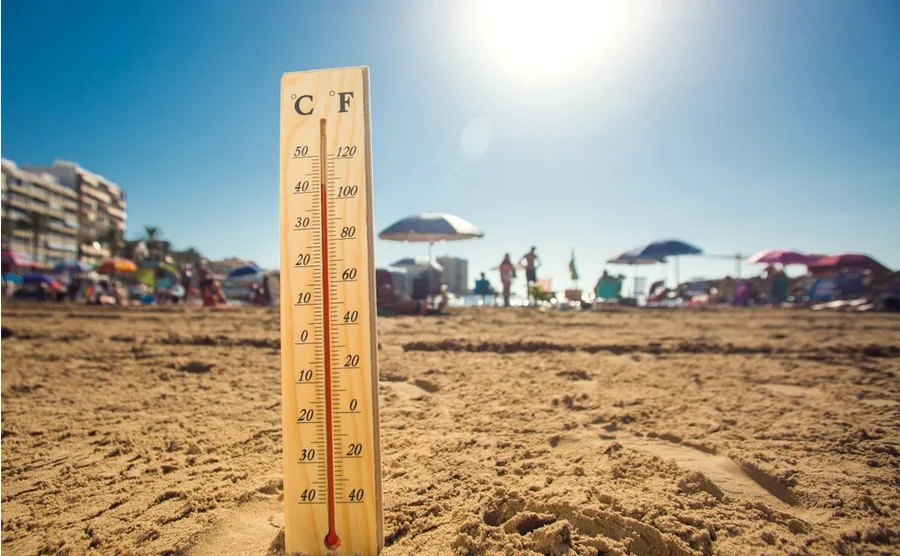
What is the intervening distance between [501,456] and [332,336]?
55.0 inches

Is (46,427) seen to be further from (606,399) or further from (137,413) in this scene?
(606,399)

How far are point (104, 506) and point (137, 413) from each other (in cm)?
148

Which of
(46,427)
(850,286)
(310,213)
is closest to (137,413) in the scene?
(46,427)

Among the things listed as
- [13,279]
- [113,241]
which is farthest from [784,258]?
[113,241]

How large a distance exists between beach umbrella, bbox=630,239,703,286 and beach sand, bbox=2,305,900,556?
13.7m

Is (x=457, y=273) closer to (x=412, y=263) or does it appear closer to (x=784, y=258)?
(x=412, y=263)

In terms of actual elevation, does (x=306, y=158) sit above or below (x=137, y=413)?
above

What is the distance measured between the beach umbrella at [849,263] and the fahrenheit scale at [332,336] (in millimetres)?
25042

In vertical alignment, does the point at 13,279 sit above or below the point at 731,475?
above

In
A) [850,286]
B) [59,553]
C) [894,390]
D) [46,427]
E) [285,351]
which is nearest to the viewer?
[285,351]

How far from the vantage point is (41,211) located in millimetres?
70812

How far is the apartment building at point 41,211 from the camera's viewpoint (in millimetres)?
63531

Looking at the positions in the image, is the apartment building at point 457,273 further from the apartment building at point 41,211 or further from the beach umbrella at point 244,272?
the apartment building at point 41,211

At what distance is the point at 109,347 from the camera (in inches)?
236
